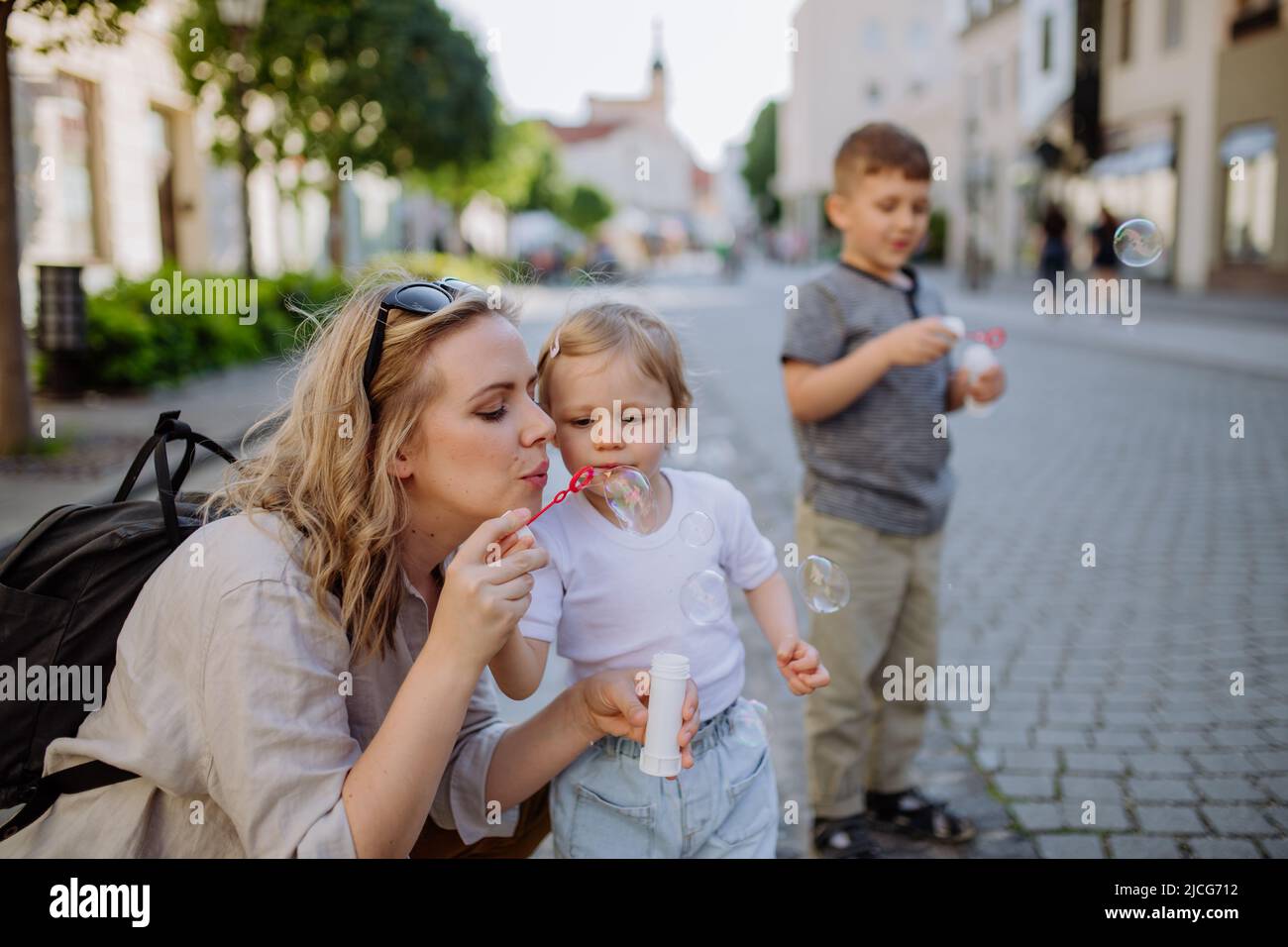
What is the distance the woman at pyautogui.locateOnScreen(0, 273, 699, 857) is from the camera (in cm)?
152

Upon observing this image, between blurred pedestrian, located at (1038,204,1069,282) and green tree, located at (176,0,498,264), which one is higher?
green tree, located at (176,0,498,264)

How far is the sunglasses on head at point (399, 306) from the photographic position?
1.69m

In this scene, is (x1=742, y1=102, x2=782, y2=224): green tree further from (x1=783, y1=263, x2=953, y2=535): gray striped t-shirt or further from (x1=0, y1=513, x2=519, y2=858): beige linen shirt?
(x1=0, y1=513, x2=519, y2=858): beige linen shirt

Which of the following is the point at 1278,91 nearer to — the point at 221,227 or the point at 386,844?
the point at 221,227

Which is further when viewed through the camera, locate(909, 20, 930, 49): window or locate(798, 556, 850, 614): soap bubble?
locate(909, 20, 930, 49): window

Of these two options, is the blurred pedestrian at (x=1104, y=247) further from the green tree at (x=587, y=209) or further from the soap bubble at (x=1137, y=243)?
the green tree at (x=587, y=209)

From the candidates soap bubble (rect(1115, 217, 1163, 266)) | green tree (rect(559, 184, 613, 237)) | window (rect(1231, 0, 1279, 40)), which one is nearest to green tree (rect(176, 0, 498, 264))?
soap bubble (rect(1115, 217, 1163, 266))

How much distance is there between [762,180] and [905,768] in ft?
280

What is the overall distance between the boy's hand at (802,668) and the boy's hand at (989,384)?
127cm

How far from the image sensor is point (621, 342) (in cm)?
198

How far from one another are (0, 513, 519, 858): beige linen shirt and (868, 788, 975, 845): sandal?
6.26ft

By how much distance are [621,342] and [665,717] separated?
2.18ft

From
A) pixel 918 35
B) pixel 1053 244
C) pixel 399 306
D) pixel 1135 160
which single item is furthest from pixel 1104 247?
pixel 918 35
